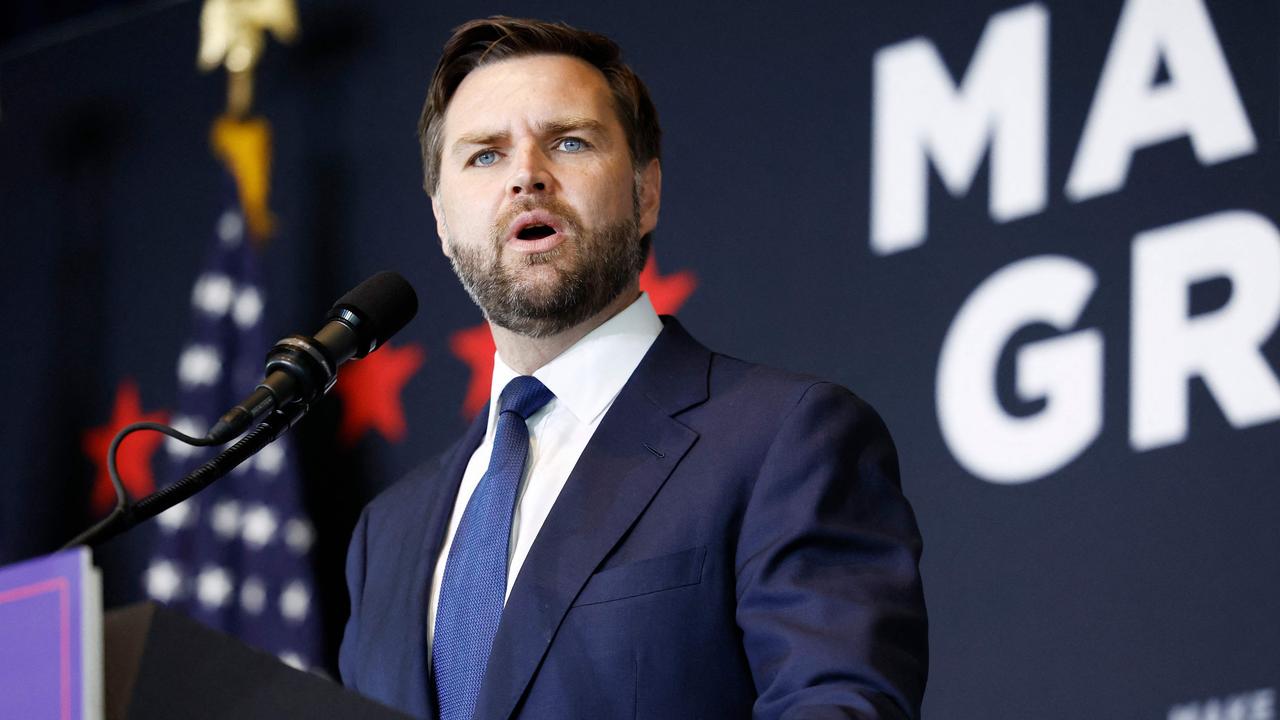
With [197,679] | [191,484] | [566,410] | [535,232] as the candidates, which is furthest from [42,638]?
[535,232]

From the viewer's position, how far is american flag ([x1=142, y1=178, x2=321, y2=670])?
3768mm

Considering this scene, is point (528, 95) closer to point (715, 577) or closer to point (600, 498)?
point (600, 498)

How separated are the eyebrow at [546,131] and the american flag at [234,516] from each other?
6.51 ft

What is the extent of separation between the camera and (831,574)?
4.99ft

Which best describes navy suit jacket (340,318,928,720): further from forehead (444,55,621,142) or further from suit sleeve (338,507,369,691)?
forehead (444,55,621,142)

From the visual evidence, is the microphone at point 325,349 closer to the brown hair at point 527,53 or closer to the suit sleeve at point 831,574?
the suit sleeve at point 831,574

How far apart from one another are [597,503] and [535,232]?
1.32 ft

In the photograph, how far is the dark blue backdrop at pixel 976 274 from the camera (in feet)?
9.27

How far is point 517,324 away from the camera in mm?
1912

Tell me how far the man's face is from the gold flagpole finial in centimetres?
233

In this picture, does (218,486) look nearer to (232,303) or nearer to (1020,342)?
(232,303)

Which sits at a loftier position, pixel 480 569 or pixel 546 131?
pixel 546 131

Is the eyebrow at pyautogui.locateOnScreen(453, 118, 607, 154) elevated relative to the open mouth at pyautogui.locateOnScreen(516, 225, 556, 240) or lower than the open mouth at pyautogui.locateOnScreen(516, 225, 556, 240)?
elevated

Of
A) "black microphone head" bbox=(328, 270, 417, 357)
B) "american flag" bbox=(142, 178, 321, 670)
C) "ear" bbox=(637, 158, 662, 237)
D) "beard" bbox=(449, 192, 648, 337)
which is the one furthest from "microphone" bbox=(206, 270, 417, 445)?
"american flag" bbox=(142, 178, 321, 670)
